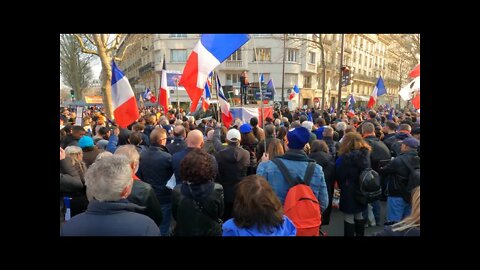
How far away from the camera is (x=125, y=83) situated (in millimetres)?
6000

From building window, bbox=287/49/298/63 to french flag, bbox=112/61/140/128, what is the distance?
36635 millimetres

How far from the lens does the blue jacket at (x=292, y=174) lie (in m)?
3.23

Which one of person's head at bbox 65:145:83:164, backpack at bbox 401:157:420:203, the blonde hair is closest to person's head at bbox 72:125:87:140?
person's head at bbox 65:145:83:164

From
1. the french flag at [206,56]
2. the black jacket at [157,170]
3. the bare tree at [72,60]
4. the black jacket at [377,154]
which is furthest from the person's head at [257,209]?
the bare tree at [72,60]

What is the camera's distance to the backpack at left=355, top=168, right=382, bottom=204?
418 centimetres

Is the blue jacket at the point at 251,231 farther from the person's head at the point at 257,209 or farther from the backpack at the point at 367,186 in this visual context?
the backpack at the point at 367,186

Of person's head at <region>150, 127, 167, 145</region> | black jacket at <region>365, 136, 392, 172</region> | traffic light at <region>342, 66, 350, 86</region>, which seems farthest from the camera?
traffic light at <region>342, 66, 350, 86</region>

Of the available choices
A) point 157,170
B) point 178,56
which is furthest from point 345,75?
point 178,56

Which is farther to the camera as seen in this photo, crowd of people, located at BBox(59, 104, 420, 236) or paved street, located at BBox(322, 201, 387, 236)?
paved street, located at BBox(322, 201, 387, 236)

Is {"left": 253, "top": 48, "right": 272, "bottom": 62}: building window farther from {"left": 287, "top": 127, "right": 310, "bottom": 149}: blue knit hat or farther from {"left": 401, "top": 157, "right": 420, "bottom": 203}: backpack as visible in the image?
{"left": 287, "top": 127, "right": 310, "bottom": 149}: blue knit hat

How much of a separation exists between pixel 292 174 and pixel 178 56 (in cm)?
3960

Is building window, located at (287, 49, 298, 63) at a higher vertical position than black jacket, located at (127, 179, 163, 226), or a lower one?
higher

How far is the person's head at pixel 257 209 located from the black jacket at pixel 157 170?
2.14 m
